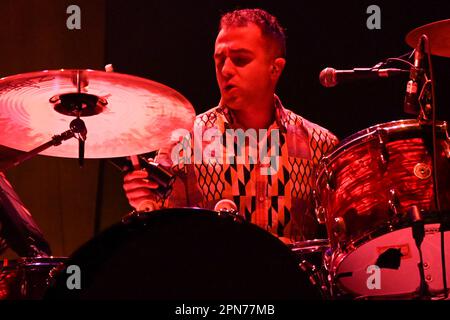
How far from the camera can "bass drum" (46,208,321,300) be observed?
166 centimetres

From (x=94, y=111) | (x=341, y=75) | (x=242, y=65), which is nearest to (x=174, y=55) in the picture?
(x=242, y=65)

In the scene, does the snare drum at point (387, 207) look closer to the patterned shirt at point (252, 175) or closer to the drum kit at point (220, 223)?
the drum kit at point (220, 223)

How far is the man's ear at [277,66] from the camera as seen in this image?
10.2 feet

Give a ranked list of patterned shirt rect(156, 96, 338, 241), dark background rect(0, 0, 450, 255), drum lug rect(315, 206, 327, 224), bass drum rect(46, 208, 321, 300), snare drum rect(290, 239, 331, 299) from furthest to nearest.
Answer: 1. dark background rect(0, 0, 450, 255)
2. patterned shirt rect(156, 96, 338, 241)
3. drum lug rect(315, 206, 327, 224)
4. snare drum rect(290, 239, 331, 299)
5. bass drum rect(46, 208, 321, 300)

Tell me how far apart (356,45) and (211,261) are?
189 centimetres

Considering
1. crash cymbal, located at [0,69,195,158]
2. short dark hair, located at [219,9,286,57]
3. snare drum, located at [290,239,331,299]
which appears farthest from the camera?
short dark hair, located at [219,9,286,57]

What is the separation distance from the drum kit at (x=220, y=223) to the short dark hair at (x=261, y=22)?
875 millimetres

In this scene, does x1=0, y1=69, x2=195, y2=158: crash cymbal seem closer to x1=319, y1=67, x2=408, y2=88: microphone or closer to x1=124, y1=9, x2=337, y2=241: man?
x1=319, y1=67, x2=408, y2=88: microphone

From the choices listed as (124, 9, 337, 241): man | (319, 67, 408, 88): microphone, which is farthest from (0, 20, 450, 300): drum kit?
(124, 9, 337, 241): man

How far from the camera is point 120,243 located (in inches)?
66.2

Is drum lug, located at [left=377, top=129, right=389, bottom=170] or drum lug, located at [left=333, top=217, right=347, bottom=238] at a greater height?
drum lug, located at [left=377, top=129, right=389, bottom=170]

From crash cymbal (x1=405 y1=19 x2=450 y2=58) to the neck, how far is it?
2.91ft

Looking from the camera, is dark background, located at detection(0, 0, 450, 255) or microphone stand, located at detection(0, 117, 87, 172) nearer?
microphone stand, located at detection(0, 117, 87, 172)

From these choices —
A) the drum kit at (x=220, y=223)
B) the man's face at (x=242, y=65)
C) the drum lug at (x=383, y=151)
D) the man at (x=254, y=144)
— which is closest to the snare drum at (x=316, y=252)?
the drum kit at (x=220, y=223)
